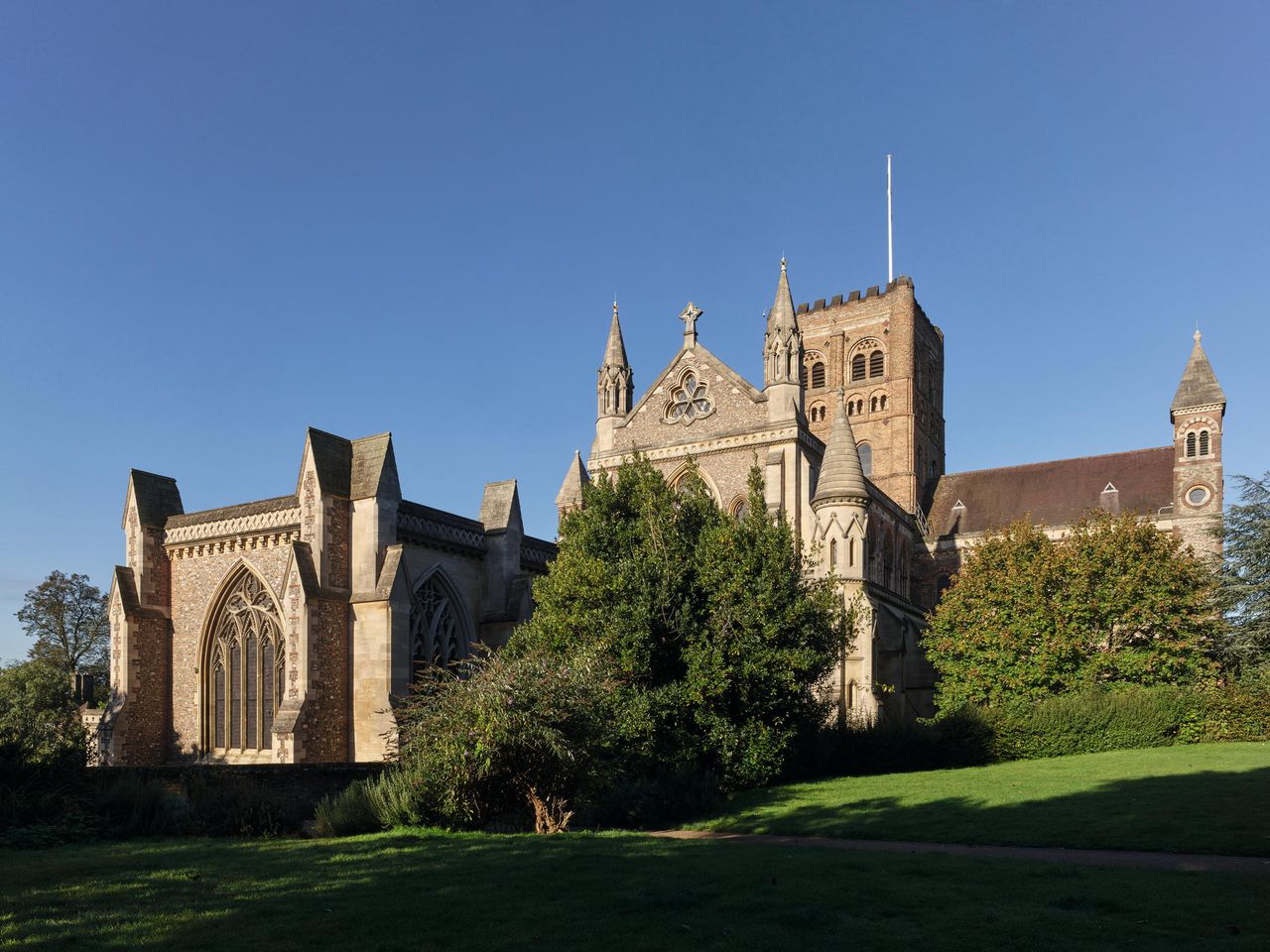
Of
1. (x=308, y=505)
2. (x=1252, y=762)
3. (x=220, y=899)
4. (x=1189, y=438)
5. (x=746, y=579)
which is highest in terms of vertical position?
(x=1189, y=438)

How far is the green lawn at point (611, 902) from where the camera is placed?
24.4ft

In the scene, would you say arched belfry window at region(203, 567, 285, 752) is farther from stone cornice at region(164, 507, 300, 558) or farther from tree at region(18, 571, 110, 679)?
tree at region(18, 571, 110, 679)

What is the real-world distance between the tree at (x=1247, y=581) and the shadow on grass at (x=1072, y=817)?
1407cm

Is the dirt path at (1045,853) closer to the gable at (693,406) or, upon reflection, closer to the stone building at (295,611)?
the stone building at (295,611)

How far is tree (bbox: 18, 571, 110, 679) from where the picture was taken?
49062 millimetres

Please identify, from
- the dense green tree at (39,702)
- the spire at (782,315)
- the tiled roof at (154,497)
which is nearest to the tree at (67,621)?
the dense green tree at (39,702)

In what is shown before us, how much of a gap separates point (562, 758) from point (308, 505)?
1140cm

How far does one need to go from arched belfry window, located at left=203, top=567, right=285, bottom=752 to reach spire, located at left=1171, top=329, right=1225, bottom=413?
1476 inches

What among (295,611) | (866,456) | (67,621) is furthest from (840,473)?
(67,621)

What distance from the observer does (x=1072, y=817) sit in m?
13.8

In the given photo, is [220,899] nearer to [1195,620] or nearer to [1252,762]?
[1252,762]

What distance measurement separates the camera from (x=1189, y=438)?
41.0 metres

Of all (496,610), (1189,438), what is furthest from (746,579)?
(1189,438)

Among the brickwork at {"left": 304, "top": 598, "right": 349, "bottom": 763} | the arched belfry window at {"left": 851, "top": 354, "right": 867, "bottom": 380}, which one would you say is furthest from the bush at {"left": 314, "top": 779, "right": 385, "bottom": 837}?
the arched belfry window at {"left": 851, "top": 354, "right": 867, "bottom": 380}
